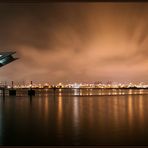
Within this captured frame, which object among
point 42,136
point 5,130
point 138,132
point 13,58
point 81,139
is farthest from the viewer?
point 13,58

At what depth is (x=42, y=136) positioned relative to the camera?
7.59m

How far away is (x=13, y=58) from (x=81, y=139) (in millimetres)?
31207

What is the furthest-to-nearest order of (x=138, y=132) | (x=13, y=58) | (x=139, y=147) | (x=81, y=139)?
(x=13, y=58), (x=138, y=132), (x=81, y=139), (x=139, y=147)

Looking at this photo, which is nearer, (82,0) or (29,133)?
(82,0)

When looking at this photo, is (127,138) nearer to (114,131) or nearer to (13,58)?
(114,131)

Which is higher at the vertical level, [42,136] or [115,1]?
[115,1]

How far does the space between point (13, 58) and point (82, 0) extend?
32827mm

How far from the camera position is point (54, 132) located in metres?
8.29

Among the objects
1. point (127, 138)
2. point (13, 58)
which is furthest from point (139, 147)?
point (13, 58)

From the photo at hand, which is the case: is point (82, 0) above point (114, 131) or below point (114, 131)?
above

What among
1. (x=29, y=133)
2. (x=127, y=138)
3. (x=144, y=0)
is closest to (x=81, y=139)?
(x=127, y=138)

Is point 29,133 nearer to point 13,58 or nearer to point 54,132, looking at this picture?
point 54,132

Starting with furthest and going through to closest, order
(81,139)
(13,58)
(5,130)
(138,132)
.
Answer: (13,58), (5,130), (138,132), (81,139)

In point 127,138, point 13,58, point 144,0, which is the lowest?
point 127,138
